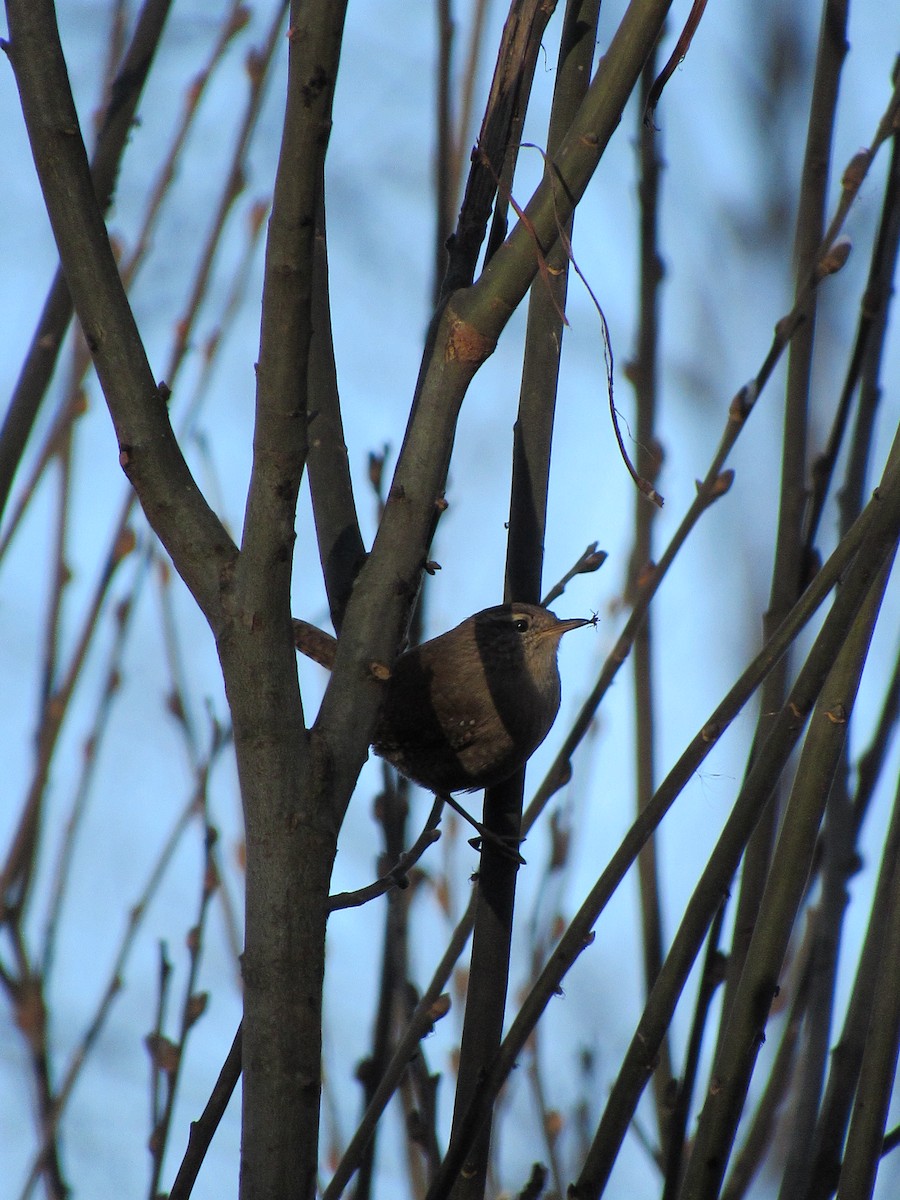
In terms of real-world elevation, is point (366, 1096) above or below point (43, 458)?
below

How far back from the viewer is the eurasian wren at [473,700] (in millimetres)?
2518

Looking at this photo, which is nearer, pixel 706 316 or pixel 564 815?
pixel 564 815

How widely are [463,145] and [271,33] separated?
0.51m

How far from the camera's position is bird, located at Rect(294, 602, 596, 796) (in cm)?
251

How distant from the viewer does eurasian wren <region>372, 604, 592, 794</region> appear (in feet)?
8.26

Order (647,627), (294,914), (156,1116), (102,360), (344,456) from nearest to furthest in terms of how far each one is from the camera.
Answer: (294,914)
(102,360)
(344,456)
(156,1116)
(647,627)

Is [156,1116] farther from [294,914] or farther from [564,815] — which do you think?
[564,815]

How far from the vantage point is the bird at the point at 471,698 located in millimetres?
2510

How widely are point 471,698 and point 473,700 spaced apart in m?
0.01

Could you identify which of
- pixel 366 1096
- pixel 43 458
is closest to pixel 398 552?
pixel 366 1096

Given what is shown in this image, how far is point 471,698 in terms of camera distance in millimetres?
2729

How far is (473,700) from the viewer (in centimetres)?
272

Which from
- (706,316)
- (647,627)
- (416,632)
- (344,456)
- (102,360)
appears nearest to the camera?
(102,360)

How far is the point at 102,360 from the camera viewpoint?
1457mm
